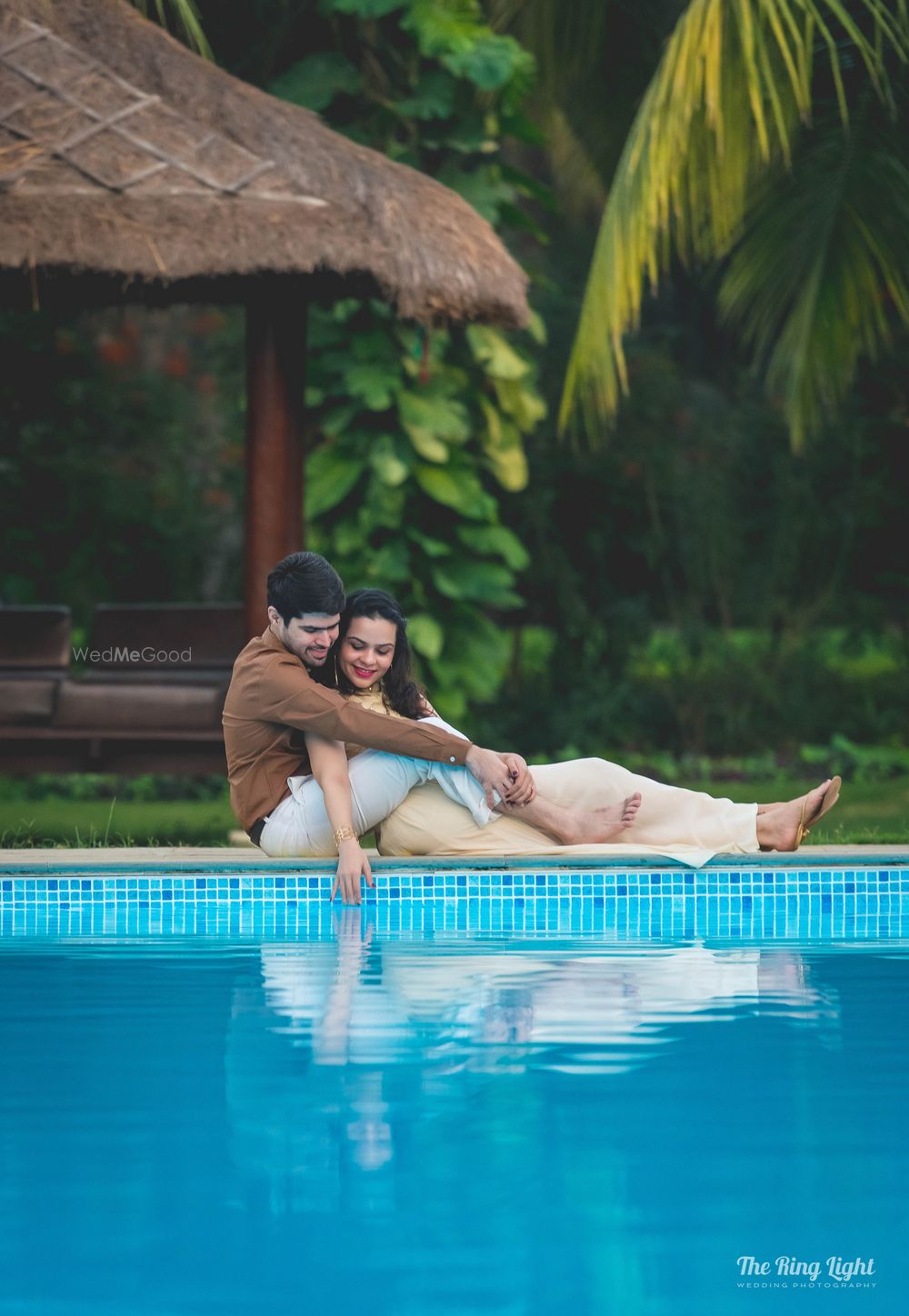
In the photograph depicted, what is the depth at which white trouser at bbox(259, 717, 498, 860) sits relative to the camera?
515cm

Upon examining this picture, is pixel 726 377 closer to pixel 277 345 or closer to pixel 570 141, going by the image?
pixel 570 141

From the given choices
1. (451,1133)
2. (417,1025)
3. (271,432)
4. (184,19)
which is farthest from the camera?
(184,19)

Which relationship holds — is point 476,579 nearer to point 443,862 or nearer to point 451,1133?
point 443,862

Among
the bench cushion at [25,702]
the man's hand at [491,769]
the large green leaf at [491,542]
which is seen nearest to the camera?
the man's hand at [491,769]

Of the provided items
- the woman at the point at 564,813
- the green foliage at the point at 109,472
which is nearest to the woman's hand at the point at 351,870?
the woman at the point at 564,813

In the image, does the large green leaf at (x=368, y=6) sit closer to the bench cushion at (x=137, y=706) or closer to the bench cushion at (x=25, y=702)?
the bench cushion at (x=137, y=706)

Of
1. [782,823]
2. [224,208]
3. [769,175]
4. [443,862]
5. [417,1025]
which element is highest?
[224,208]

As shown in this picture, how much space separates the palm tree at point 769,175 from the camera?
6969 millimetres

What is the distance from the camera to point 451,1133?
2938 millimetres

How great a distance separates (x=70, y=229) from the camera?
6656mm

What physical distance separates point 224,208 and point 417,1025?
3945 mm

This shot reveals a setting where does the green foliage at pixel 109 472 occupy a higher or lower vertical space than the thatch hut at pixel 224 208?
lower

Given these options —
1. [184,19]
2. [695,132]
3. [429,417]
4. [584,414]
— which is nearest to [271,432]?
[429,417]

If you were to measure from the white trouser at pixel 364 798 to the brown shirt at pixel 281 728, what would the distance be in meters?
0.07
